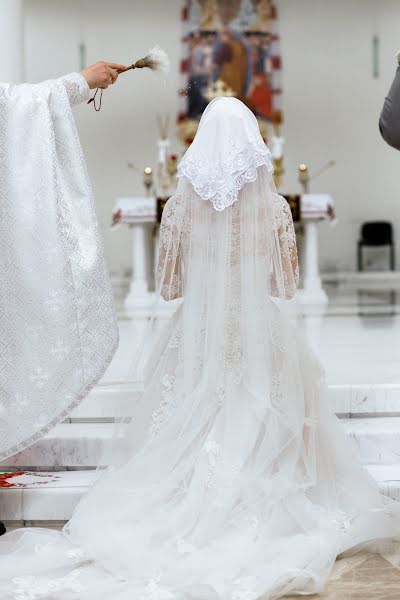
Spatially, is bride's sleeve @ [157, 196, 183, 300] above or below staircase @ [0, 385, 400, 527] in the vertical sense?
above

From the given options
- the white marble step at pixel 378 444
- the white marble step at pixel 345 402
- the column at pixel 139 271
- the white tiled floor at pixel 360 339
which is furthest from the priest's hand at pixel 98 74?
the column at pixel 139 271

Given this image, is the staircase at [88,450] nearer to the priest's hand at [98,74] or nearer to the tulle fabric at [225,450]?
the tulle fabric at [225,450]

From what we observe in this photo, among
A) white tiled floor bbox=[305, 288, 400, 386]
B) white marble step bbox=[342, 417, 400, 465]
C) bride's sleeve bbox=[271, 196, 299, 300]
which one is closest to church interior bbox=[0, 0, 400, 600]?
white tiled floor bbox=[305, 288, 400, 386]

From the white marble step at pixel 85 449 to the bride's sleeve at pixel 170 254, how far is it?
2.46 ft

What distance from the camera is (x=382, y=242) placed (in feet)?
47.3

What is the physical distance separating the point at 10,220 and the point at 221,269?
2.66ft

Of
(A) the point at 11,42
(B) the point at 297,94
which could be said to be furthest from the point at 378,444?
(B) the point at 297,94

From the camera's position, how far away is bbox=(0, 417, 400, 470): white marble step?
12.9 feet

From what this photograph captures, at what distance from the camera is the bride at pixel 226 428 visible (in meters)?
3.05

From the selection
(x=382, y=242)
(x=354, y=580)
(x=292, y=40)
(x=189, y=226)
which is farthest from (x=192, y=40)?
(x=354, y=580)

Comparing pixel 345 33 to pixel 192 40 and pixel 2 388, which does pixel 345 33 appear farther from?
pixel 2 388

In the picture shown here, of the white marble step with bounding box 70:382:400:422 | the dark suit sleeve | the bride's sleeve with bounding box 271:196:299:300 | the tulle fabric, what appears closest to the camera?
the dark suit sleeve

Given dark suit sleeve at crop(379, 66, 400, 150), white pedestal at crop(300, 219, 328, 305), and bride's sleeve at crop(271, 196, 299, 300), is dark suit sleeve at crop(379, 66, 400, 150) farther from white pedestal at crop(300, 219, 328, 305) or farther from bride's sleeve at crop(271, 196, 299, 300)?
white pedestal at crop(300, 219, 328, 305)

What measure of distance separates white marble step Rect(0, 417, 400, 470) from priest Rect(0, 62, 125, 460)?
0.55m
